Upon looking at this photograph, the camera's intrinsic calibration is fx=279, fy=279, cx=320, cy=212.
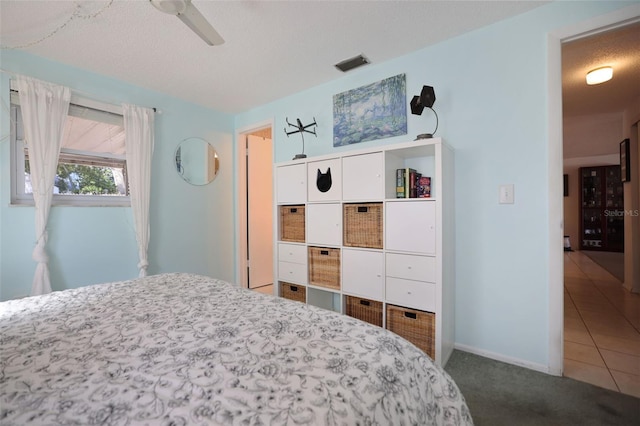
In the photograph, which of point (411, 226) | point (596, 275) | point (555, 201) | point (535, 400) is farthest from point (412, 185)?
point (596, 275)

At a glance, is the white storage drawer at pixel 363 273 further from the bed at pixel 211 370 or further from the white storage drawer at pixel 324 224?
the bed at pixel 211 370

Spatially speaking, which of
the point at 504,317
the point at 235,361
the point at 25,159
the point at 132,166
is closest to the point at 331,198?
the point at 504,317

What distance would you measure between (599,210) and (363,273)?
6456 mm

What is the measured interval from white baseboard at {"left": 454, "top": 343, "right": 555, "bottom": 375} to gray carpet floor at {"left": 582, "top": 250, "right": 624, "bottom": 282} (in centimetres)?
325

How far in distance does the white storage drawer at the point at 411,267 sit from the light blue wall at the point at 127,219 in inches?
89.7

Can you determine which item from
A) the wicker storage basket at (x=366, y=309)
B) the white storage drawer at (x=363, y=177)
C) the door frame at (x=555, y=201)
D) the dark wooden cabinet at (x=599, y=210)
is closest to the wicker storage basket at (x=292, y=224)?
the white storage drawer at (x=363, y=177)

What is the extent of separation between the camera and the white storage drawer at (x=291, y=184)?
2500 millimetres

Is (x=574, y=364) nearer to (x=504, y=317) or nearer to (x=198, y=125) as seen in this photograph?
(x=504, y=317)

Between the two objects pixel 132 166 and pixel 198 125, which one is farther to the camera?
pixel 198 125

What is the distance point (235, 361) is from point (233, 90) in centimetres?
279

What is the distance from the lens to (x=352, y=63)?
2.38 metres

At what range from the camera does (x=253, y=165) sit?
12.3ft

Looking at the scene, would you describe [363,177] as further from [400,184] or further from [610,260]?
[610,260]

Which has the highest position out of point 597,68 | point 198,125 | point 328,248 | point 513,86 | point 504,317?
point 597,68
